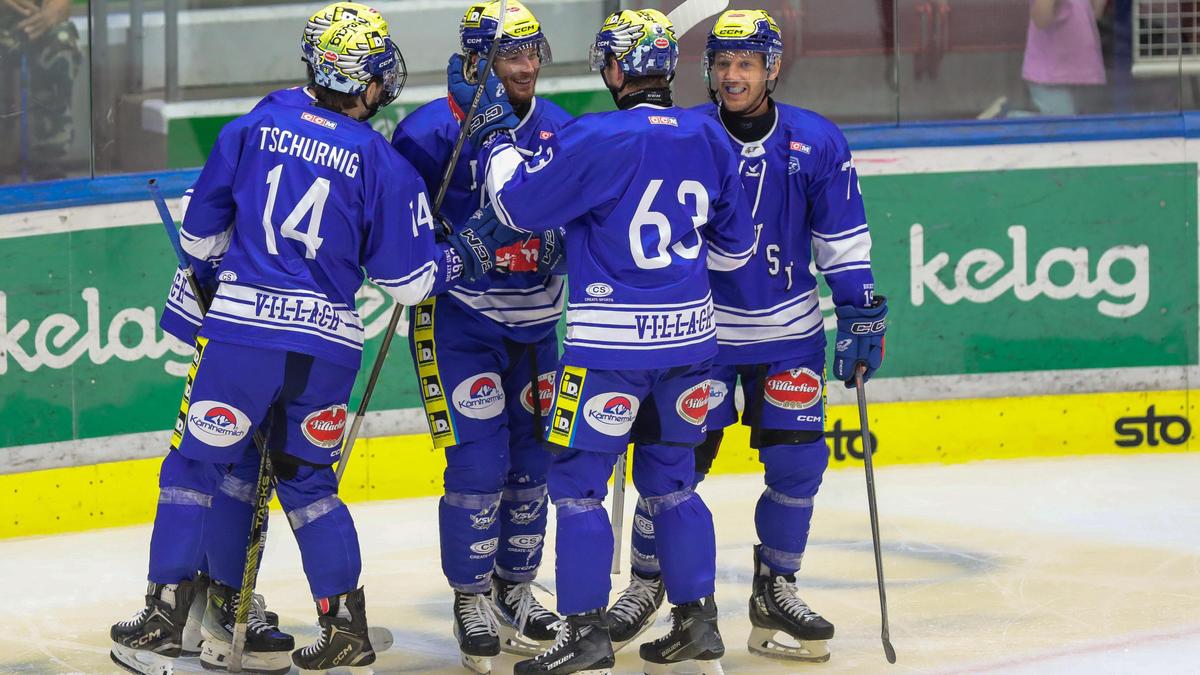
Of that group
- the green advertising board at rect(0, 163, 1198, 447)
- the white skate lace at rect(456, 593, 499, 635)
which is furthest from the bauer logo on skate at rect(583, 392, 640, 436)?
the green advertising board at rect(0, 163, 1198, 447)

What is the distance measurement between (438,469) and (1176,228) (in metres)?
2.82

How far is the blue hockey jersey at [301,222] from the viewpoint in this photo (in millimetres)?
4023

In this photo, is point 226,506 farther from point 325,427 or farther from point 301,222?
point 301,222

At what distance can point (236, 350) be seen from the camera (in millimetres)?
4047

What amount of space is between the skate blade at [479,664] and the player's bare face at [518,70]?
4.42ft

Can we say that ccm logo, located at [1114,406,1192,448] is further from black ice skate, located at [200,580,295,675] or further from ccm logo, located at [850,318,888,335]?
black ice skate, located at [200,580,295,675]

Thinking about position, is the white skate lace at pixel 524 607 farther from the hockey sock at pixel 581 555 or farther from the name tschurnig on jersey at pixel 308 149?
the name tschurnig on jersey at pixel 308 149

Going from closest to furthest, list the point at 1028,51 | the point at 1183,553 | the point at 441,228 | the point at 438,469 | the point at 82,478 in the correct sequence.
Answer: the point at 441,228
the point at 1183,553
the point at 82,478
the point at 438,469
the point at 1028,51

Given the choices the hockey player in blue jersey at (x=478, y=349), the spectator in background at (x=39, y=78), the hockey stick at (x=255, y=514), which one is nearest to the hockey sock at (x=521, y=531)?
the hockey player in blue jersey at (x=478, y=349)

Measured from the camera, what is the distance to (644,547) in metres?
4.67

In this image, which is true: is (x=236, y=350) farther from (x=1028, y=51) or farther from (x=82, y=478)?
(x=1028, y=51)

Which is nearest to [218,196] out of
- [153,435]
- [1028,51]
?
[153,435]

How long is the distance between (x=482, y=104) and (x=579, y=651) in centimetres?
128

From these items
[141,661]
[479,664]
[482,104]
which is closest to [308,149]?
[482,104]
